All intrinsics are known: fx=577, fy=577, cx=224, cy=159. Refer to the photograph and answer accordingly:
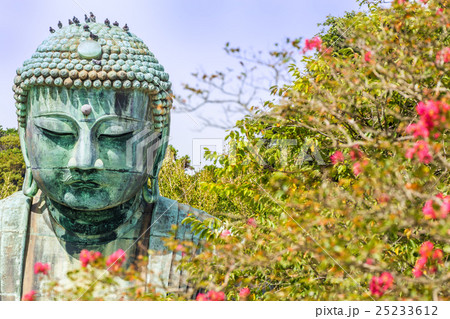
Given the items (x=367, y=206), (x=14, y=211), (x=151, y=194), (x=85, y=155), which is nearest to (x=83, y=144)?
(x=85, y=155)

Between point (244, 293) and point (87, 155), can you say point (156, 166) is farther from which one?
point (244, 293)

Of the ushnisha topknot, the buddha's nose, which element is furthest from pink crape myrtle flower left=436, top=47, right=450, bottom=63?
the buddha's nose

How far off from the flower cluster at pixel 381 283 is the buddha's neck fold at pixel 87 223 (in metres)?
2.74

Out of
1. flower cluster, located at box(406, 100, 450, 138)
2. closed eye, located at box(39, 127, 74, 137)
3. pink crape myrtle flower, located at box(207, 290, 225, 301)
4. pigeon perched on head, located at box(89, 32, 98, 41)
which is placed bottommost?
pink crape myrtle flower, located at box(207, 290, 225, 301)

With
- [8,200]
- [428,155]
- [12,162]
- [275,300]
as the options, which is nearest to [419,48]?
[428,155]

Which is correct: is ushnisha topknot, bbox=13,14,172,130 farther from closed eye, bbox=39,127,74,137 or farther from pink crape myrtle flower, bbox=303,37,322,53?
pink crape myrtle flower, bbox=303,37,322,53

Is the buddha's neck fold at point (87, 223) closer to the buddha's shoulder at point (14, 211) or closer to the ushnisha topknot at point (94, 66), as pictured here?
the buddha's shoulder at point (14, 211)

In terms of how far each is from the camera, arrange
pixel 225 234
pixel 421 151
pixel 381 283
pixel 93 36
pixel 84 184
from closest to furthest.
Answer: pixel 421 151
pixel 381 283
pixel 225 234
pixel 84 184
pixel 93 36

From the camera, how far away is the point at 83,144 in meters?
4.91

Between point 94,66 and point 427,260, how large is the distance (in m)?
3.12

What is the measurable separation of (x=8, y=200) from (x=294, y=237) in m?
3.10

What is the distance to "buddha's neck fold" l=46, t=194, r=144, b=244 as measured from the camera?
5.30 m

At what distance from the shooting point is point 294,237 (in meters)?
3.90
